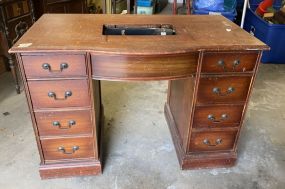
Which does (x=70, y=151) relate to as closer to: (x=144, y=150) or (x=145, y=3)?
(x=144, y=150)

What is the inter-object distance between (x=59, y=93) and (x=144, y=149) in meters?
0.75

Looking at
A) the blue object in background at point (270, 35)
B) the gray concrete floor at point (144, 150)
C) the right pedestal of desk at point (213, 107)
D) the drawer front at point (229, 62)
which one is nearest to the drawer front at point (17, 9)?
the gray concrete floor at point (144, 150)

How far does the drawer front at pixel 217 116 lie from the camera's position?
1.42 m

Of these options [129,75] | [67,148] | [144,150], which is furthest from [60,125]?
[144,150]

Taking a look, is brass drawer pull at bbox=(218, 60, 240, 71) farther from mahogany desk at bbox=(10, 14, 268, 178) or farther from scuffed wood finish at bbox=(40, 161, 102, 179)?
scuffed wood finish at bbox=(40, 161, 102, 179)

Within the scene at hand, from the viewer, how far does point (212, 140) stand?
1.53m

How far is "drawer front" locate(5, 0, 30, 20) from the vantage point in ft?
6.72

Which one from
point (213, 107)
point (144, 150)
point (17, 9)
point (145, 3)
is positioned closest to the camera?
point (213, 107)

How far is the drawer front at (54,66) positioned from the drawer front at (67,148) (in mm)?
396

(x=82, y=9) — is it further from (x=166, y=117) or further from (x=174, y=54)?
(x=174, y=54)

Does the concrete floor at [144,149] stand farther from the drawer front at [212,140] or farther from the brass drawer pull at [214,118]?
the brass drawer pull at [214,118]

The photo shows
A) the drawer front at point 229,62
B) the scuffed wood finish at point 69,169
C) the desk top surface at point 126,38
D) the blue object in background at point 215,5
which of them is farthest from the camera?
the blue object in background at point 215,5

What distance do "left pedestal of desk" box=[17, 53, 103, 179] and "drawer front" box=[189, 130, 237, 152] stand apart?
1.87ft

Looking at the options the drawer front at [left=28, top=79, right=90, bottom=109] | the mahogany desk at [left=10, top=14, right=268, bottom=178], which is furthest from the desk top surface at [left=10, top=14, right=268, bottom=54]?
the drawer front at [left=28, top=79, right=90, bottom=109]
